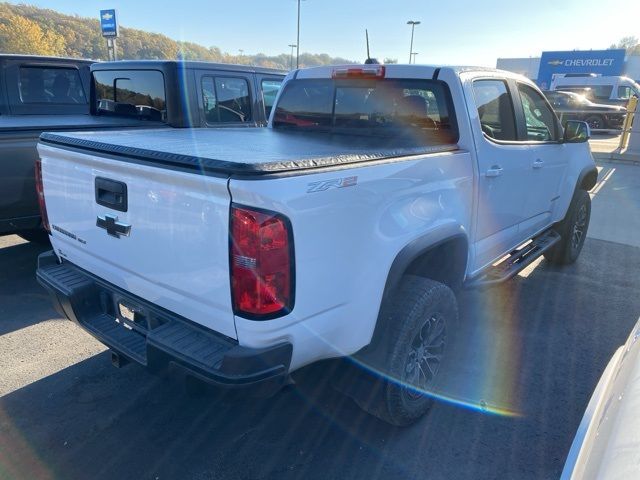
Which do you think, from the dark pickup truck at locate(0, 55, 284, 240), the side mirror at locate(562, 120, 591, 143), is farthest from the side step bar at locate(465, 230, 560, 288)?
the dark pickup truck at locate(0, 55, 284, 240)

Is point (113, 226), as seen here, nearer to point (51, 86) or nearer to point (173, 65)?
point (173, 65)

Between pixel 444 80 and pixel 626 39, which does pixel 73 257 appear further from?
pixel 626 39

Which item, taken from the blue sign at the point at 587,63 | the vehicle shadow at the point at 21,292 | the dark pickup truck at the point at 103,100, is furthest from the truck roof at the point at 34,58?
the blue sign at the point at 587,63

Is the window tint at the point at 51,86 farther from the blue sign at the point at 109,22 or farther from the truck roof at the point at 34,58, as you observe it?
the blue sign at the point at 109,22

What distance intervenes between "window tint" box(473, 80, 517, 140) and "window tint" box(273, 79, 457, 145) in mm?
299

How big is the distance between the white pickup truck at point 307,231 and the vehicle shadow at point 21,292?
1.30 meters

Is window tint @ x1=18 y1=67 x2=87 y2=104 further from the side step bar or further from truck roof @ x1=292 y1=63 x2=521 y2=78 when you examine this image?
the side step bar

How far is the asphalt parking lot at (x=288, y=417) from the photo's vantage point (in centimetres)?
241

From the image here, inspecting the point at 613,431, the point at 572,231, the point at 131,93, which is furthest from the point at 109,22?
the point at 613,431

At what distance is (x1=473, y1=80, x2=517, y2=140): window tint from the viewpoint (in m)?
3.29

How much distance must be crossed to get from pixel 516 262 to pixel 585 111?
21.4 metres

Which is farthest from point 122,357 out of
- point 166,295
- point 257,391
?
point 257,391

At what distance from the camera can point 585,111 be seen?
71.0 feet

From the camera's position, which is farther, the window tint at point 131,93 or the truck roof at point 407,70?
the window tint at point 131,93
